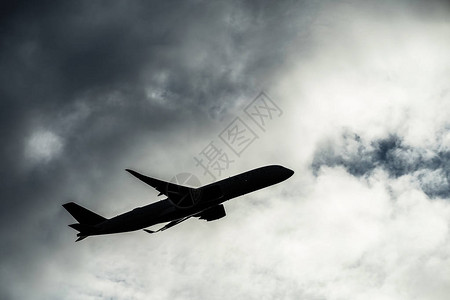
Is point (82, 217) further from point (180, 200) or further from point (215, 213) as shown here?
point (215, 213)

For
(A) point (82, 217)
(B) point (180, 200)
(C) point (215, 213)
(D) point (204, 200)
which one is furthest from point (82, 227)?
(D) point (204, 200)

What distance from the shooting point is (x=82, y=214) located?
61031mm

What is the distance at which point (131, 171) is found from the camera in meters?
48.1

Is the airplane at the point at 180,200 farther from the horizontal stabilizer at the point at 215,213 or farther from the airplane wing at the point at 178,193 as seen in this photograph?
the horizontal stabilizer at the point at 215,213

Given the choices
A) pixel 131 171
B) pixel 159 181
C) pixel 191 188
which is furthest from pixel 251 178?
pixel 131 171

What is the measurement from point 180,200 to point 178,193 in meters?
1.09

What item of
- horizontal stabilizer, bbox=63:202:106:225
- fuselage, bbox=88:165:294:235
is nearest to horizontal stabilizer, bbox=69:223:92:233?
horizontal stabilizer, bbox=63:202:106:225

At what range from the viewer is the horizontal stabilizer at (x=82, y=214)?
60594mm

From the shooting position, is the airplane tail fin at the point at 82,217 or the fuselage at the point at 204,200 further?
the airplane tail fin at the point at 82,217

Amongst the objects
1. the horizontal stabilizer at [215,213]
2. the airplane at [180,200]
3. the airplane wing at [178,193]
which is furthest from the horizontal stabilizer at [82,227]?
the horizontal stabilizer at [215,213]

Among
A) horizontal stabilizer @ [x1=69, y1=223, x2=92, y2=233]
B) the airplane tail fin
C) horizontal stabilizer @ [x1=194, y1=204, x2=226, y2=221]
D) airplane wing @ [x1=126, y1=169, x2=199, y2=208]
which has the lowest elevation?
horizontal stabilizer @ [x1=69, y1=223, x2=92, y2=233]

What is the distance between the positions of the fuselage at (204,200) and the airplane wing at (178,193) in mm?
605

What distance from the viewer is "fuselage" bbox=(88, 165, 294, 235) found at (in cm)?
5225

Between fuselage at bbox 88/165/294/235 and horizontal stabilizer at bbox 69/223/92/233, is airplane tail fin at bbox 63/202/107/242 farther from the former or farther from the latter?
fuselage at bbox 88/165/294/235
